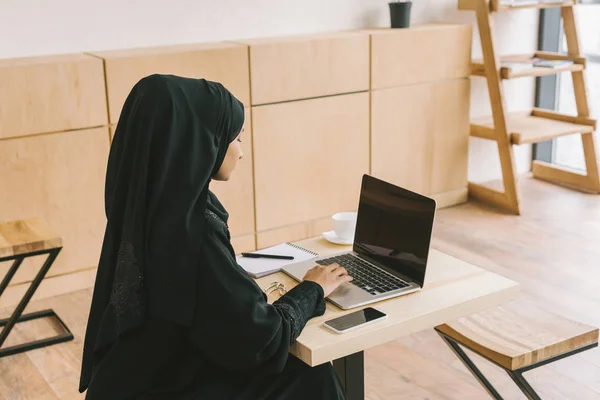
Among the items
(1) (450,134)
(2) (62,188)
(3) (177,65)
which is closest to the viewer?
(2) (62,188)

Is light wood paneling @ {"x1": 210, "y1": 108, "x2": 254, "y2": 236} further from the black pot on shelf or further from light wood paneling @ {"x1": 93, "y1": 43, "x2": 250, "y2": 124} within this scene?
the black pot on shelf

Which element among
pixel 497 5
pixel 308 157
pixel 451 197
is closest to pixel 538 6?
pixel 497 5

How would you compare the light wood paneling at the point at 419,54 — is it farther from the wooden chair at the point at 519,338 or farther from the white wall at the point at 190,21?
the wooden chair at the point at 519,338

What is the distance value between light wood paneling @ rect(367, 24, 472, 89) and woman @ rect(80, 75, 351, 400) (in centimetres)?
278

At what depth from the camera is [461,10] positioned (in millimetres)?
5164

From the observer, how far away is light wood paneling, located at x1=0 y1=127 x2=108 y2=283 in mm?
3727

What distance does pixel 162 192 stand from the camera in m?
1.80

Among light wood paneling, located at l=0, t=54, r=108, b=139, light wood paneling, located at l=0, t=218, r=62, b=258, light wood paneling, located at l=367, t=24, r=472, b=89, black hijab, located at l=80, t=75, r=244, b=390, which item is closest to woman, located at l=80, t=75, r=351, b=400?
black hijab, located at l=80, t=75, r=244, b=390

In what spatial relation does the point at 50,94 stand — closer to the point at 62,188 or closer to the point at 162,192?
the point at 62,188

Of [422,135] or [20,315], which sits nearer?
[20,315]

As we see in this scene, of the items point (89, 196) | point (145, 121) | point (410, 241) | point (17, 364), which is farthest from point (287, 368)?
point (89, 196)

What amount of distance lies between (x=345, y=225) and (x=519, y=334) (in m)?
0.60

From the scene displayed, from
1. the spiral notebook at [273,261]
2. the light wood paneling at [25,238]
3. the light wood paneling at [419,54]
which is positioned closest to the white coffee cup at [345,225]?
the spiral notebook at [273,261]

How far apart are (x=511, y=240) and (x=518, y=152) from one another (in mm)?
1296
